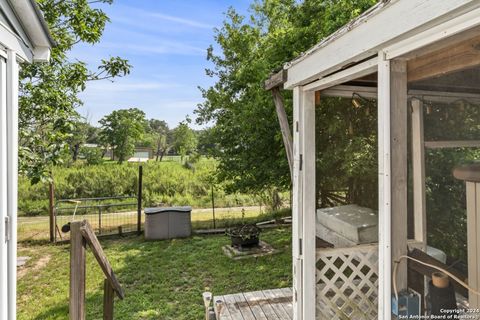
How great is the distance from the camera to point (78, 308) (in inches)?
69.3

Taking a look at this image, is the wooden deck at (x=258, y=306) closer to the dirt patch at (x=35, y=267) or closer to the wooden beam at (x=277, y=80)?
the wooden beam at (x=277, y=80)

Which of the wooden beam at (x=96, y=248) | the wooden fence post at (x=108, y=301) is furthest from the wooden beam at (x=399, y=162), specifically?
the wooden fence post at (x=108, y=301)

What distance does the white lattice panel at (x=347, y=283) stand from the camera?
2.38m

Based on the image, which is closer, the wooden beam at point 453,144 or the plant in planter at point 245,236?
the wooden beam at point 453,144

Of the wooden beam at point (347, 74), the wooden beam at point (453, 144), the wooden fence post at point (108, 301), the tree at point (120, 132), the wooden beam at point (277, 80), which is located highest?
the tree at point (120, 132)

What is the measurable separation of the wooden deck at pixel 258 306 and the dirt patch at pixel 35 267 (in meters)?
4.05

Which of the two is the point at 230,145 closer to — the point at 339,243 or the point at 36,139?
the point at 36,139

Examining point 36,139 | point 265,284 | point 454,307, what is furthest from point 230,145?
point 454,307

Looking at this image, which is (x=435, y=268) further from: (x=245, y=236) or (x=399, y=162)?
(x=245, y=236)

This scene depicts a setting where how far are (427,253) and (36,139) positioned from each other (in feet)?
12.8

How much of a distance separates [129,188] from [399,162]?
11423mm

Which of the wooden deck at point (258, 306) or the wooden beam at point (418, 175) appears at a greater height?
the wooden beam at point (418, 175)

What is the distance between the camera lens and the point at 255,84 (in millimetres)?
6344

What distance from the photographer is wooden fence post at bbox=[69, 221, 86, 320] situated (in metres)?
1.72
